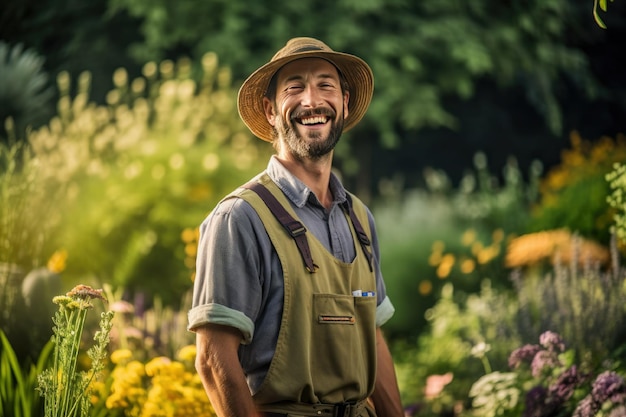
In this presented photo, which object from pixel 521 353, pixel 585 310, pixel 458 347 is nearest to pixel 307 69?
pixel 521 353

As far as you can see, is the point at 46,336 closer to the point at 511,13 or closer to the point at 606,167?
the point at 606,167

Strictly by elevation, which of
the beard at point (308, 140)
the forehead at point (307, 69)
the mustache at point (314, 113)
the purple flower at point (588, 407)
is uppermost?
the forehead at point (307, 69)

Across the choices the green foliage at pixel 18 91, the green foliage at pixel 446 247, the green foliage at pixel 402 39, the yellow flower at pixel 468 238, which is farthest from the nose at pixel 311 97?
the green foliage at pixel 402 39

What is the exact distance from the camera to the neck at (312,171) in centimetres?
351

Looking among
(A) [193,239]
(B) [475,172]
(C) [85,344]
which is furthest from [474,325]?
(B) [475,172]

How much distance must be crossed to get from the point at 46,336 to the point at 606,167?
12.8 ft

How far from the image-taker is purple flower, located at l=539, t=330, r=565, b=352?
15.9 feet

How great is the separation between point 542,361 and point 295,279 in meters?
2.09

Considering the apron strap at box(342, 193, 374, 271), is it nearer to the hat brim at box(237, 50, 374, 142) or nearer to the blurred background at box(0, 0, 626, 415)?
the hat brim at box(237, 50, 374, 142)

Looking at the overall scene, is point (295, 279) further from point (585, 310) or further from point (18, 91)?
point (18, 91)

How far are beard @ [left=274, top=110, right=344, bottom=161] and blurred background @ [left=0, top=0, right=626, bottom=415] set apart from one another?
1.05m

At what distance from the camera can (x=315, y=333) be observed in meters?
3.27

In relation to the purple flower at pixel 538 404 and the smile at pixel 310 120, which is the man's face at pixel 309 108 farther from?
the purple flower at pixel 538 404

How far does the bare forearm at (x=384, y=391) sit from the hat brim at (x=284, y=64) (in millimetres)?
862
